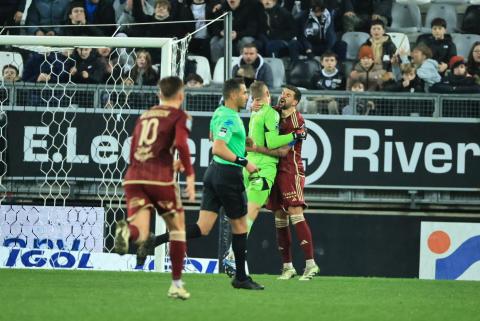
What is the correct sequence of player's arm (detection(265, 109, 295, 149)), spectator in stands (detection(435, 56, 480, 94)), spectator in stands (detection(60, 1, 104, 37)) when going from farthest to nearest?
spectator in stands (detection(60, 1, 104, 37))
spectator in stands (detection(435, 56, 480, 94))
player's arm (detection(265, 109, 295, 149))

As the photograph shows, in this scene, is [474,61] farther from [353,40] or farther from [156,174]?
[156,174]

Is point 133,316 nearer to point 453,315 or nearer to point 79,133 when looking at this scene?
point 453,315

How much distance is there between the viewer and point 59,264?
46.8 ft

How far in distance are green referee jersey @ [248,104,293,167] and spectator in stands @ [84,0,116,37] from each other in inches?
278

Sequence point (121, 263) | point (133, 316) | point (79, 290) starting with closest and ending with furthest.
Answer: point (133, 316) → point (79, 290) → point (121, 263)

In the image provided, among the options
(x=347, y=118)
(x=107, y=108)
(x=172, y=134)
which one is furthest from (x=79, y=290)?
(x=347, y=118)

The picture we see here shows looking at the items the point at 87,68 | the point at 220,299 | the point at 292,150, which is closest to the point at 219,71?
the point at 87,68

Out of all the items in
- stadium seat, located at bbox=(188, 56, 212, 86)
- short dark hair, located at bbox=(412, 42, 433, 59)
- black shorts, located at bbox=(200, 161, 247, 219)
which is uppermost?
short dark hair, located at bbox=(412, 42, 433, 59)

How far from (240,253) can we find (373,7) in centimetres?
1013

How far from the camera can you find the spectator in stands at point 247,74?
16.4 m

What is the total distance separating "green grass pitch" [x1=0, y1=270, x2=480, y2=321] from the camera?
8453mm

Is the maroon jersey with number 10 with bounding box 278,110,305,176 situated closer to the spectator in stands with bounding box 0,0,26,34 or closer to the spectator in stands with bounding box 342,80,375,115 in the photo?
the spectator in stands with bounding box 342,80,375,115

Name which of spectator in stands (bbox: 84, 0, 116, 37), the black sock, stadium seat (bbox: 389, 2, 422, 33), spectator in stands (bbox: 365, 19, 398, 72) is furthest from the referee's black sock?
stadium seat (bbox: 389, 2, 422, 33)

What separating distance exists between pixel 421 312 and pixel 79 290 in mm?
2991
